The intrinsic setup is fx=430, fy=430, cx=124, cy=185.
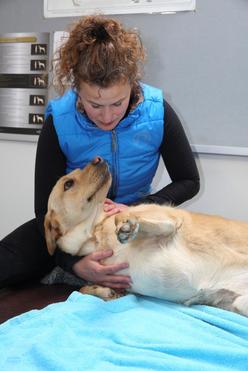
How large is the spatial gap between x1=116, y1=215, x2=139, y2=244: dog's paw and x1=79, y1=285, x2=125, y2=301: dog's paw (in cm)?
22

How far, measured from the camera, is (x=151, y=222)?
1224mm

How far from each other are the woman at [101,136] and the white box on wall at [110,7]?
1.72 feet

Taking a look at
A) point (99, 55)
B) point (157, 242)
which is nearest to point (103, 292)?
point (157, 242)

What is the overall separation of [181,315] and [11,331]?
426 millimetres

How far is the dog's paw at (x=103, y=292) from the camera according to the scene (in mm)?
1277

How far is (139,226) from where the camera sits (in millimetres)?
1201

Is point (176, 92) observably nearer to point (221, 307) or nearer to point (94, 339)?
point (221, 307)

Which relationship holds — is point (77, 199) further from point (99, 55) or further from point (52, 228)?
point (99, 55)

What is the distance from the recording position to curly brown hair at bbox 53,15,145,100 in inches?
51.5

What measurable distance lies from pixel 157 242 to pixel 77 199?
297mm

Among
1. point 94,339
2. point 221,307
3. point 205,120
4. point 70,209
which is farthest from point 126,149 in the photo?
point 94,339

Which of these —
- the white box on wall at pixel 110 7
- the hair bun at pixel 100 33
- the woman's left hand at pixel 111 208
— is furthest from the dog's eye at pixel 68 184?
the white box on wall at pixel 110 7

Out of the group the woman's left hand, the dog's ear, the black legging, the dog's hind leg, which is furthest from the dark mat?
the dog's hind leg

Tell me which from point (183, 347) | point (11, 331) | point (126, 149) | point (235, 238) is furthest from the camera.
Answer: point (126, 149)
